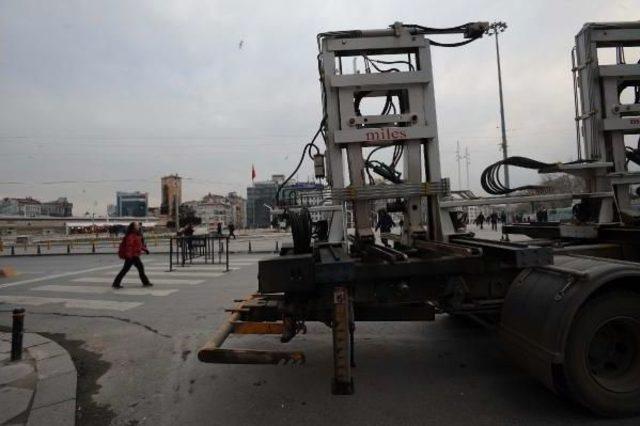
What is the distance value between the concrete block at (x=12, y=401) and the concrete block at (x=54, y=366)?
0.40 meters

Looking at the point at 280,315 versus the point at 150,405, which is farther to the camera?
the point at 280,315

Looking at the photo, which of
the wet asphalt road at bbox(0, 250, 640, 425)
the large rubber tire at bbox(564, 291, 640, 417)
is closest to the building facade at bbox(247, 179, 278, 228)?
the wet asphalt road at bbox(0, 250, 640, 425)

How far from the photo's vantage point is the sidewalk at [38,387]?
4137 millimetres

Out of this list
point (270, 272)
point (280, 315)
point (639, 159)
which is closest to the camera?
point (270, 272)

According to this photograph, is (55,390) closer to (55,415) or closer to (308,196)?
(55,415)

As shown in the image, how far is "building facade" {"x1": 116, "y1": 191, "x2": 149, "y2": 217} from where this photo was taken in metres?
143

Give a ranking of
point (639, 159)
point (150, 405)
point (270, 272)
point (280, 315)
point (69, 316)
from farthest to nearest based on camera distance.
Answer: point (69, 316), point (639, 159), point (280, 315), point (150, 405), point (270, 272)

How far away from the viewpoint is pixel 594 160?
5.82 metres

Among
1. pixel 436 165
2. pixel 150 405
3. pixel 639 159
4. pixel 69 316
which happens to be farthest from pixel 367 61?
pixel 69 316

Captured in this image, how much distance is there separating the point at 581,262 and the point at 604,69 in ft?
9.84

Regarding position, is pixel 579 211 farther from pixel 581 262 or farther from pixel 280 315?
pixel 280 315

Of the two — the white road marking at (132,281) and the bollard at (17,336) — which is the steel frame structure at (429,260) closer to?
the bollard at (17,336)

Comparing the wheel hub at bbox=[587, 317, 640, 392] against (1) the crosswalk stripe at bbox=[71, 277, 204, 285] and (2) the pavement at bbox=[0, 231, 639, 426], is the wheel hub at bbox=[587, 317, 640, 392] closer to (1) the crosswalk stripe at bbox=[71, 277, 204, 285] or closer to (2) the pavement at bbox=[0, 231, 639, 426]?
(2) the pavement at bbox=[0, 231, 639, 426]

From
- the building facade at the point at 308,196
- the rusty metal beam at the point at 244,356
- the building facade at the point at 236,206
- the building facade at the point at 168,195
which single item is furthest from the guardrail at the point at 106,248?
the building facade at the point at 236,206
